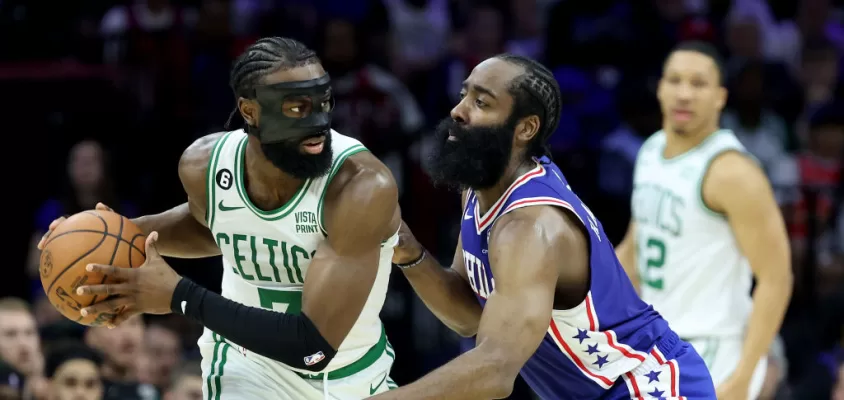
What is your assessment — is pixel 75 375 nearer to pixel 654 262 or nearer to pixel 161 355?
pixel 161 355

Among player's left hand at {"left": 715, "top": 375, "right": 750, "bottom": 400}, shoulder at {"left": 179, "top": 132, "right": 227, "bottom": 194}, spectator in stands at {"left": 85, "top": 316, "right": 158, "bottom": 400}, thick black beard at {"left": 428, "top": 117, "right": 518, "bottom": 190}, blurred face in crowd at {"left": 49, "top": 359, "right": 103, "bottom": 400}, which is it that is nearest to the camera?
thick black beard at {"left": 428, "top": 117, "right": 518, "bottom": 190}

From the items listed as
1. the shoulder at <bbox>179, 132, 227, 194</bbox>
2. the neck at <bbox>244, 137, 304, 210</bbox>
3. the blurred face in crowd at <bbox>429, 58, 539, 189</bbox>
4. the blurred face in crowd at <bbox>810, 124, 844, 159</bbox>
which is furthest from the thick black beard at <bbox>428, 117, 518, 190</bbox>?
the blurred face in crowd at <bbox>810, 124, 844, 159</bbox>

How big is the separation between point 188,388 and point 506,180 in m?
3.56

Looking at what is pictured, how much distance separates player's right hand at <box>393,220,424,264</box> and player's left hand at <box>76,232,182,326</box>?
0.96 meters

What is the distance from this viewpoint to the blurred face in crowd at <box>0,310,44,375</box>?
7672 mm

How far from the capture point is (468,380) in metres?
3.84

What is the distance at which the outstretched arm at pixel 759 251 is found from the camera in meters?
5.85

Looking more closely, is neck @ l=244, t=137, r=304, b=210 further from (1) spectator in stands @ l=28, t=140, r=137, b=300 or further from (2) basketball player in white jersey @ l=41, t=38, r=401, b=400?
(1) spectator in stands @ l=28, t=140, r=137, b=300

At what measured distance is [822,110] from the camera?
31.0ft

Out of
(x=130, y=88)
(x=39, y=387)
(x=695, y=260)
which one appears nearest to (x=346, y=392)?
(x=695, y=260)

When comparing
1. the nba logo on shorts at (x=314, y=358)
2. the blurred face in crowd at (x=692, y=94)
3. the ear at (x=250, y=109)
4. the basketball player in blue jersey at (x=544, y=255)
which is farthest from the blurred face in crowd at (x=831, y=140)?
the nba logo on shorts at (x=314, y=358)

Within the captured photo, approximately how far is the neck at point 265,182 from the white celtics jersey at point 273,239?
0.10 ft

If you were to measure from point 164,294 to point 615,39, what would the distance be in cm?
631

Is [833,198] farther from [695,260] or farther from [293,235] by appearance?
[293,235]
